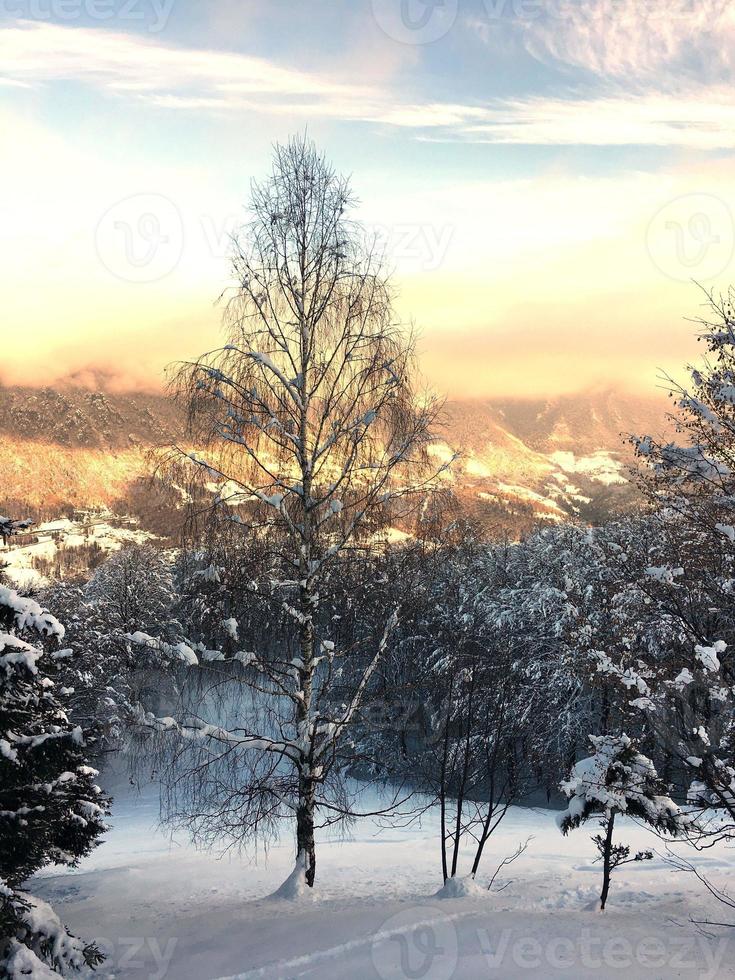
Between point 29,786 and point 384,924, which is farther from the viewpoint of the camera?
point 384,924

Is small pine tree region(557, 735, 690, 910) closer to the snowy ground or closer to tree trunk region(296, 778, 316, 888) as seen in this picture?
the snowy ground

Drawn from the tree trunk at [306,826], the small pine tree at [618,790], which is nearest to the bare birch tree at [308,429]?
the tree trunk at [306,826]

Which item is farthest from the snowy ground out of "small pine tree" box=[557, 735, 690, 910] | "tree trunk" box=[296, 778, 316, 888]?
"small pine tree" box=[557, 735, 690, 910]

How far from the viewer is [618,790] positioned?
1071 centimetres

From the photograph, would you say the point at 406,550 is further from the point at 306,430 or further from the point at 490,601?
the point at 490,601

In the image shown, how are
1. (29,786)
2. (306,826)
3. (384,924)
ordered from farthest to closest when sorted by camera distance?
1. (306,826)
2. (384,924)
3. (29,786)

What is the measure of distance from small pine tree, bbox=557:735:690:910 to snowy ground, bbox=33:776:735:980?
3.93 feet

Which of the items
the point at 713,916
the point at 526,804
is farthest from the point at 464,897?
the point at 526,804

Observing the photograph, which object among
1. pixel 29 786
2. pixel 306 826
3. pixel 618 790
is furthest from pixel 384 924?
pixel 29 786

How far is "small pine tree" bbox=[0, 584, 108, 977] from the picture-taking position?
8.39m

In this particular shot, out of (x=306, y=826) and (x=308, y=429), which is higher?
(x=308, y=429)

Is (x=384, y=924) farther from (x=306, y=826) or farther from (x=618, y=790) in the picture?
(x=618, y=790)

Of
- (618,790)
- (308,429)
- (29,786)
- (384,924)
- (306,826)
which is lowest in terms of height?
(384,924)

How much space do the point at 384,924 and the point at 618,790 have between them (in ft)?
11.7
